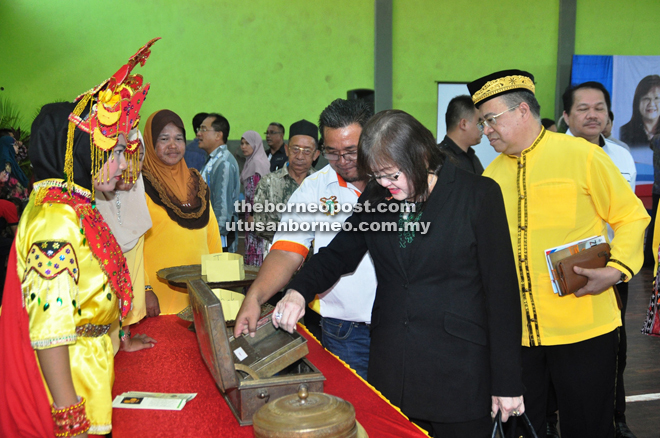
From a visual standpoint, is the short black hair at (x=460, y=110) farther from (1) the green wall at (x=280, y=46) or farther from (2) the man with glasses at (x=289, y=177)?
(1) the green wall at (x=280, y=46)

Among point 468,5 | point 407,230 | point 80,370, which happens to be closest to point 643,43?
point 468,5

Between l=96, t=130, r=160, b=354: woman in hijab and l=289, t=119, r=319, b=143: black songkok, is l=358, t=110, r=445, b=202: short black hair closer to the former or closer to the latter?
l=96, t=130, r=160, b=354: woman in hijab

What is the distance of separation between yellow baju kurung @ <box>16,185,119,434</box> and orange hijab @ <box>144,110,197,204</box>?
1445mm

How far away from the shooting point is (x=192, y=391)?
1564 millimetres

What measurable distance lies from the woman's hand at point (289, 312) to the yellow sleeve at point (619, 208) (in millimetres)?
1113

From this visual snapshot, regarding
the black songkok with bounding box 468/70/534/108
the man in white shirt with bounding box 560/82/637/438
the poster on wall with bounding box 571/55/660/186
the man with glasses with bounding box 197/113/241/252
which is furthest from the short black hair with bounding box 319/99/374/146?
the poster on wall with bounding box 571/55/660/186

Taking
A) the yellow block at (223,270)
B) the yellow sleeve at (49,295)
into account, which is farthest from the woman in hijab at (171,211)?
the yellow sleeve at (49,295)

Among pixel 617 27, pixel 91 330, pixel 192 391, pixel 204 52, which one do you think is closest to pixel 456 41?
pixel 617 27

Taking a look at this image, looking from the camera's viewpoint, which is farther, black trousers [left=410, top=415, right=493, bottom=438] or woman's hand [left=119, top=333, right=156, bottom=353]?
woman's hand [left=119, top=333, right=156, bottom=353]

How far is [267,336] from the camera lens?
163 centimetres

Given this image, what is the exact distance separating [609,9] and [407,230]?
9.26 m

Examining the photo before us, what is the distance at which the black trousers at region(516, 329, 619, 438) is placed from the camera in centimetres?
195

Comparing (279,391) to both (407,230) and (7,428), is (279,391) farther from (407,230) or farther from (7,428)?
(7,428)

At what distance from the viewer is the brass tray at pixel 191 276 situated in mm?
2070
